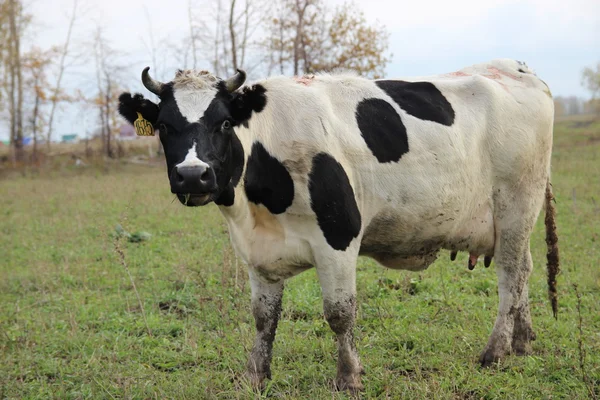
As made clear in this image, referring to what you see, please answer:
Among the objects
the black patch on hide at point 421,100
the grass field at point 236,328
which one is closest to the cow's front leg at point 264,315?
the grass field at point 236,328

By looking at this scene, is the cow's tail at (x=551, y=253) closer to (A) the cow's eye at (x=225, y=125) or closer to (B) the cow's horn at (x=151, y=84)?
(A) the cow's eye at (x=225, y=125)

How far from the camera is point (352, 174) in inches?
181

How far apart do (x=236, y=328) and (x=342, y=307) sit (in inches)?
68.9

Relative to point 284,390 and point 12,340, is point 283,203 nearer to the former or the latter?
point 284,390

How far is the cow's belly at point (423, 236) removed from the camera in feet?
15.9

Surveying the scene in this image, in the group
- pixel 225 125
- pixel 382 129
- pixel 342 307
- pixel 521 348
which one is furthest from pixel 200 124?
pixel 521 348

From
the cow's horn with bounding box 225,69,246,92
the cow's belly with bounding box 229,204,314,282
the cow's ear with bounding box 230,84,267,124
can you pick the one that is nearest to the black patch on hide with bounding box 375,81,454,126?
the cow's ear with bounding box 230,84,267,124

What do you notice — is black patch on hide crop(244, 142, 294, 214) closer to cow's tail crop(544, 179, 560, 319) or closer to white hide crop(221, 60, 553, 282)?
white hide crop(221, 60, 553, 282)

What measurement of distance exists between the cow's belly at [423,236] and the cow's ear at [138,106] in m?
1.89

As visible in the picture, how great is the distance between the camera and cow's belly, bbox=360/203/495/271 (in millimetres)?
4852

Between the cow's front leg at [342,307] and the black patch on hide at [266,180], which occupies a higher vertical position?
the black patch on hide at [266,180]

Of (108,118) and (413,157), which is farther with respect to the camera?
(108,118)

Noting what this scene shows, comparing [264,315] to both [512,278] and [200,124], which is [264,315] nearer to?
[200,124]

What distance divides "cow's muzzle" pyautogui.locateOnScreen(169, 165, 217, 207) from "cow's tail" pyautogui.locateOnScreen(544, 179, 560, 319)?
10.9 feet
